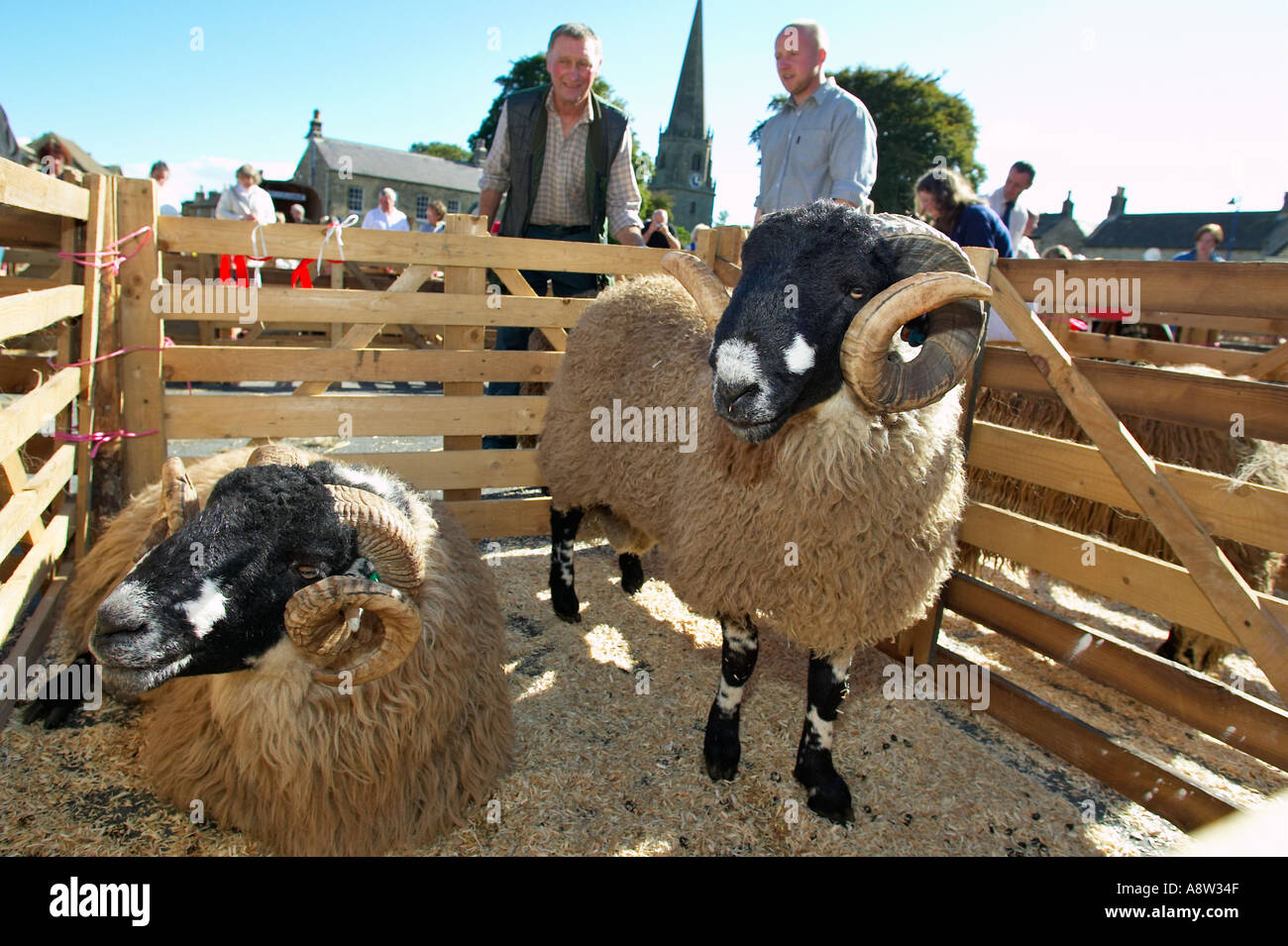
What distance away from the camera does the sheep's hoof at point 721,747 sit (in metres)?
3.14

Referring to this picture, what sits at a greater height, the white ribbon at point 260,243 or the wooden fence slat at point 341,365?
the white ribbon at point 260,243

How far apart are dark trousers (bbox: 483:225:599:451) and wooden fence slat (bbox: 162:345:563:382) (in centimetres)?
35

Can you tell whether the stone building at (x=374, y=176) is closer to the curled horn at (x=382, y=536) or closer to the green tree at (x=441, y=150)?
the green tree at (x=441, y=150)

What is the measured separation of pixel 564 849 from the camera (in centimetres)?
266

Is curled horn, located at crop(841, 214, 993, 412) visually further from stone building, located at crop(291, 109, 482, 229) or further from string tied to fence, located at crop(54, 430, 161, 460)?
stone building, located at crop(291, 109, 482, 229)

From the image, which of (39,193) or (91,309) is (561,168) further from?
(39,193)

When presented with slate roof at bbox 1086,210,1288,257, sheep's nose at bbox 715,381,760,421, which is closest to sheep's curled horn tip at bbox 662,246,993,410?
sheep's nose at bbox 715,381,760,421

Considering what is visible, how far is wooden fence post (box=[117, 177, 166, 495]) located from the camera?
12.2ft

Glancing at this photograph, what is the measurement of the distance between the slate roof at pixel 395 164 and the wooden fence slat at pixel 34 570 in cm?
4801

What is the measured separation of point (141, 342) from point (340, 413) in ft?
A: 3.29

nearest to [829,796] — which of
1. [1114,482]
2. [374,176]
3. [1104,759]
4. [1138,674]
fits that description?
[1104,759]

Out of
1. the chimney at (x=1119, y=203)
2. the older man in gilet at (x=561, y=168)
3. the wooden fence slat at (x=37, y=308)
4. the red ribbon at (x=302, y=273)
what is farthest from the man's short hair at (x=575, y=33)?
the chimney at (x=1119, y=203)
